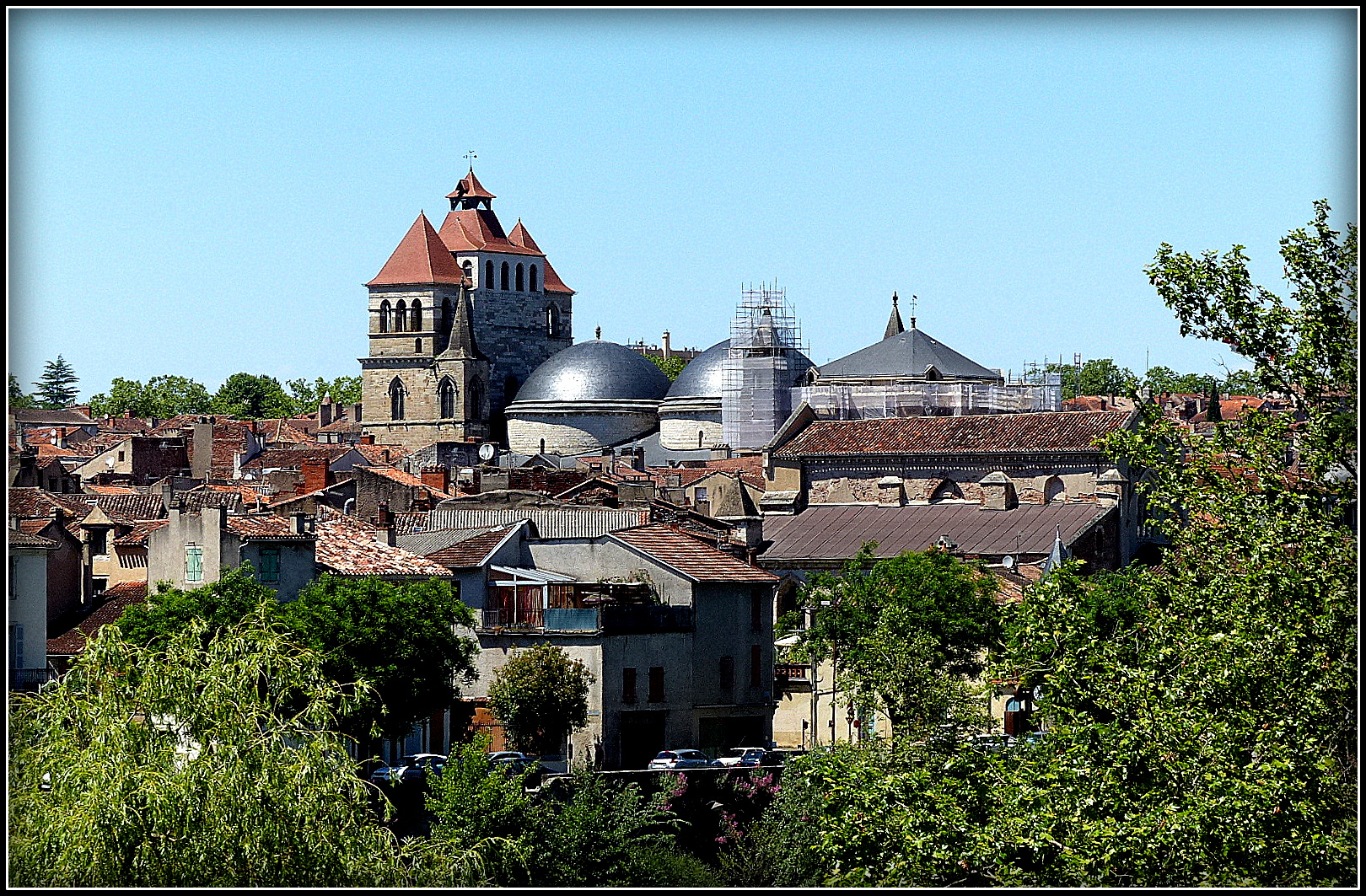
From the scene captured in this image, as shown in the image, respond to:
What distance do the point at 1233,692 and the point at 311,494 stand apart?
1434 inches

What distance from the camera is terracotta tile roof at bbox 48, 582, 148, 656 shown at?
107ft

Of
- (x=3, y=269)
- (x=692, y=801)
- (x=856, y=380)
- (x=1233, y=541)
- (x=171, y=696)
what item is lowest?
(x=692, y=801)

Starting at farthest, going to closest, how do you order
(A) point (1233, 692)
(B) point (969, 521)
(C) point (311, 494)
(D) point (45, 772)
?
1. (B) point (969, 521)
2. (C) point (311, 494)
3. (D) point (45, 772)
4. (A) point (1233, 692)

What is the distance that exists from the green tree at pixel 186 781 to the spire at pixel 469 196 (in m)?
99.9

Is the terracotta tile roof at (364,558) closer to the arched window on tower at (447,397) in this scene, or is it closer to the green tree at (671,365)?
the arched window on tower at (447,397)

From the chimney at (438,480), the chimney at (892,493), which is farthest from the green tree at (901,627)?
the chimney at (438,480)

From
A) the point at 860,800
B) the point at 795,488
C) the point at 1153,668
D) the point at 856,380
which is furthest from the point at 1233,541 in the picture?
the point at 856,380

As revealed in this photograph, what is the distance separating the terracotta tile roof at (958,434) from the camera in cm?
5831

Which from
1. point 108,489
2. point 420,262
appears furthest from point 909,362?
point 420,262

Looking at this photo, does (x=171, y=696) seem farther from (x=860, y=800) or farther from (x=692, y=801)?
(x=692, y=801)

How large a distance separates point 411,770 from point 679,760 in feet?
17.1

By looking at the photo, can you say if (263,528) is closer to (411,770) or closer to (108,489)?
(411,770)

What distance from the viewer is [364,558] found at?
3650 cm

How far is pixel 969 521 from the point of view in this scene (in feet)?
178
